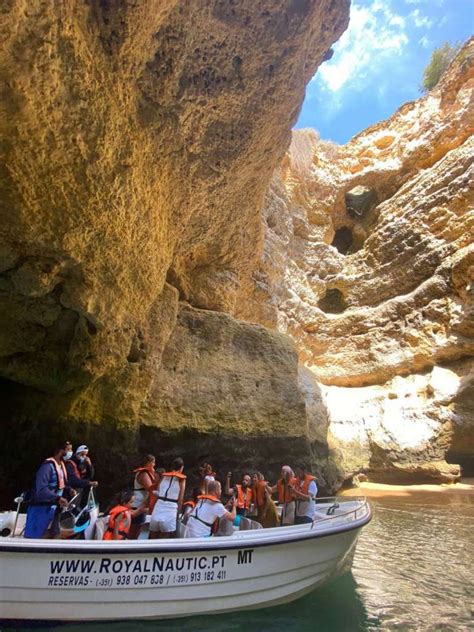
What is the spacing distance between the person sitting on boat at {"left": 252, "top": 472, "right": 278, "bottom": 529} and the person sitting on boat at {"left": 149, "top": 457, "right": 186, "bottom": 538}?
1.59m

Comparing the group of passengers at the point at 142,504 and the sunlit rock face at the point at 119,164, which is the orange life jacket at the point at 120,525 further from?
the sunlit rock face at the point at 119,164

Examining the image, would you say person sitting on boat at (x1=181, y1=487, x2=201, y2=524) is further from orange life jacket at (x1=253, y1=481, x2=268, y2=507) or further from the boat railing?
the boat railing

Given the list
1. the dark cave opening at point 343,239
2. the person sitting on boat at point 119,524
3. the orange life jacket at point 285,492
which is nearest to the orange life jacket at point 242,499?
the orange life jacket at point 285,492

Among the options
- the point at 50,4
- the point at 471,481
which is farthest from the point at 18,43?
the point at 471,481

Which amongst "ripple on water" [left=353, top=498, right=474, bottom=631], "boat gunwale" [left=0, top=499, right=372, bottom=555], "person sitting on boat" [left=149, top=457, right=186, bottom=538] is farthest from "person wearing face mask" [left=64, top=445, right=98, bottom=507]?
"ripple on water" [left=353, top=498, right=474, bottom=631]

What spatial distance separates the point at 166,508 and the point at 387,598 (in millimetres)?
2620

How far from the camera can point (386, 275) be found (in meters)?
20.3

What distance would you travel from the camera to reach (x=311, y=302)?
824 inches

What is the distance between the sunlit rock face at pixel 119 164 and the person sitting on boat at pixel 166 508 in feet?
8.69

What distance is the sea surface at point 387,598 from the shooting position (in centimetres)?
401

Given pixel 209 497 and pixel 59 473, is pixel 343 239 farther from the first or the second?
pixel 59 473

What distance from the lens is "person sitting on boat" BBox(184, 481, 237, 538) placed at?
4.43m

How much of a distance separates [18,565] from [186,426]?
4.48 m

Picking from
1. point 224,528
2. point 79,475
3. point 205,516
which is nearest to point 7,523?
point 79,475
